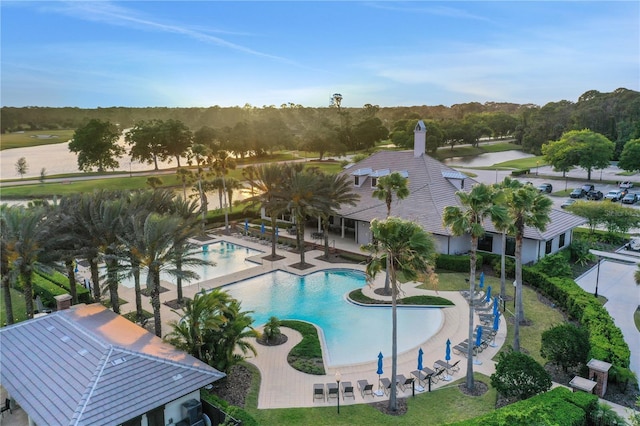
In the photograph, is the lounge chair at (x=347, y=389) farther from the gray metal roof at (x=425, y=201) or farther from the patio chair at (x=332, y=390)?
the gray metal roof at (x=425, y=201)

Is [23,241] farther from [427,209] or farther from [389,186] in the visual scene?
[427,209]

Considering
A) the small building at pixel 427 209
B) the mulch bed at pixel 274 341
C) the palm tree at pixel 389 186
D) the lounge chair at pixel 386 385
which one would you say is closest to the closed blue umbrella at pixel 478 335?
the lounge chair at pixel 386 385

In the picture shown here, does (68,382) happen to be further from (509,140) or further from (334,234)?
(509,140)

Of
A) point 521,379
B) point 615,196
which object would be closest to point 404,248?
point 521,379

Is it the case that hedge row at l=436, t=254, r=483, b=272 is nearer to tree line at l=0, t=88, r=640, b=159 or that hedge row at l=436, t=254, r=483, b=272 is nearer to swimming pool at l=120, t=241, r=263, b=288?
swimming pool at l=120, t=241, r=263, b=288

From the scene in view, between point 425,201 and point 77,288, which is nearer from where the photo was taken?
point 77,288

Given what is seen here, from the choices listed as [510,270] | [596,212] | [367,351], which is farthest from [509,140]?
[367,351]
